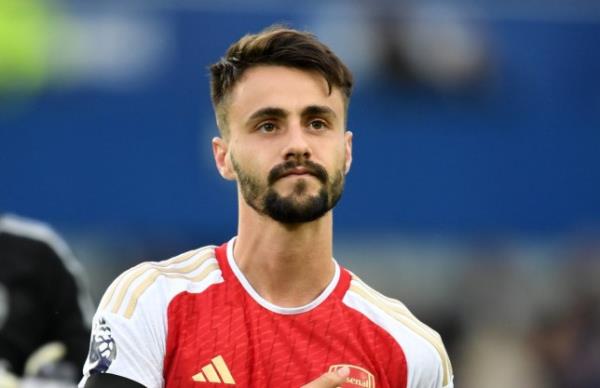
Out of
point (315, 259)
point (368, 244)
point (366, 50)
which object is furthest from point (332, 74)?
point (368, 244)

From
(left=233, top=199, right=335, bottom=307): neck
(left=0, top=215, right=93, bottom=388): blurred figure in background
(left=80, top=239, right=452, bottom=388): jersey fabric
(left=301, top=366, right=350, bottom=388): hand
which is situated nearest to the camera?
(left=301, top=366, right=350, bottom=388): hand

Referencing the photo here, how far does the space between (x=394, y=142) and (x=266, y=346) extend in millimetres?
7325

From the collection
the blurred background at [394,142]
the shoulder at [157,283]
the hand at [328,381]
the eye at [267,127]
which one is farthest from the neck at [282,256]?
the blurred background at [394,142]

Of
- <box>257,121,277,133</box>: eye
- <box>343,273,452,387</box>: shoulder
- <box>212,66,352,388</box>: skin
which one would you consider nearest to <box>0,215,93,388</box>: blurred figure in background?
<box>212,66,352,388</box>: skin

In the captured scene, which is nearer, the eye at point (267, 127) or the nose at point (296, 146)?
the nose at point (296, 146)

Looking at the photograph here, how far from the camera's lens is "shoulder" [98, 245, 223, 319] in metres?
4.20

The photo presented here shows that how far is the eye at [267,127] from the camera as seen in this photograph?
4.29 meters

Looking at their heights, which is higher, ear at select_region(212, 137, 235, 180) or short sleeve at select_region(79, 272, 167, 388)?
ear at select_region(212, 137, 235, 180)

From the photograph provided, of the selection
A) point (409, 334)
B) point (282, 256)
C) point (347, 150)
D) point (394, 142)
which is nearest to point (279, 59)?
point (347, 150)

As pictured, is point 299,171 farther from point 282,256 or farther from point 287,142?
point 282,256

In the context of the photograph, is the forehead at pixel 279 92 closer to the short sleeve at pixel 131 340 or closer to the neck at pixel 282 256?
the neck at pixel 282 256

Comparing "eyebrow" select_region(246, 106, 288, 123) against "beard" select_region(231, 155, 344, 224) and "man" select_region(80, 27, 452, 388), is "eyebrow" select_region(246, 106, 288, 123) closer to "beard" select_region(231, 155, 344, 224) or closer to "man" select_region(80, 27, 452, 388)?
"man" select_region(80, 27, 452, 388)

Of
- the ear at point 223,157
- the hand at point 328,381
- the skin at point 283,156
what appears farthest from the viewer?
the ear at point 223,157

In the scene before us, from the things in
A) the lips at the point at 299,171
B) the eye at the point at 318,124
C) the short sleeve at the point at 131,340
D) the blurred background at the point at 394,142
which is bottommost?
the short sleeve at the point at 131,340
